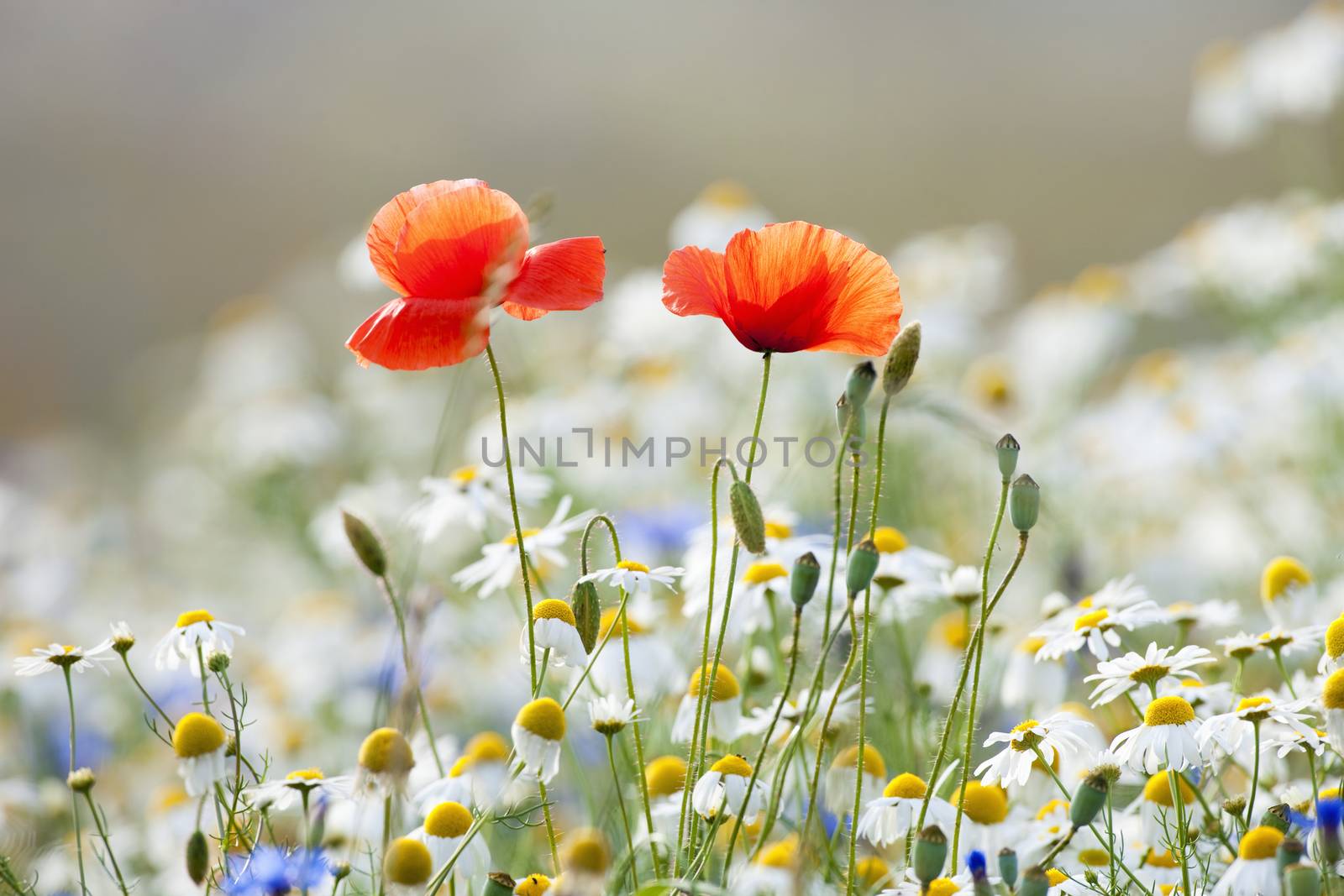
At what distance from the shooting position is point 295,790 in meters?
1.37

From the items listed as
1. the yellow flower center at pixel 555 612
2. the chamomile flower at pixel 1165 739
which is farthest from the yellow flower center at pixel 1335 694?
the yellow flower center at pixel 555 612

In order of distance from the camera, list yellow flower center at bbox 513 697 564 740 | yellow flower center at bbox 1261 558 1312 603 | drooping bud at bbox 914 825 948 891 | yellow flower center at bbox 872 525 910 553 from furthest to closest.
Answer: yellow flower center at bbox 872 525 910 553, yellow flower center at bbox 1261 558 1312 603, yellow flower center at bbox 513 697 564 740, drooping bud at bbox 914 825 948 891

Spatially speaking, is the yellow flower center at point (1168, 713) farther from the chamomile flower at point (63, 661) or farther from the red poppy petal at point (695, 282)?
the chamomile flower at point (63, 661)

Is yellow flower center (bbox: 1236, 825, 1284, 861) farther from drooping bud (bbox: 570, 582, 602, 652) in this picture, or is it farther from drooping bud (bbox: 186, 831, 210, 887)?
drooping bud (bbox: 186, 831, 210, 887)

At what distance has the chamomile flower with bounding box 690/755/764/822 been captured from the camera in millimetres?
1347

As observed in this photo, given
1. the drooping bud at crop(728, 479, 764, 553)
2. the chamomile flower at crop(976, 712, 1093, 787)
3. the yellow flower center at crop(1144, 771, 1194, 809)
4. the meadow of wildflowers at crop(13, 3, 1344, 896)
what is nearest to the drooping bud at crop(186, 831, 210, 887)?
the meadow of wildflowers at crop(13, 3, 1344, 896)

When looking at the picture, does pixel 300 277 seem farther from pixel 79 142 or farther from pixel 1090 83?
pixel 1090 83

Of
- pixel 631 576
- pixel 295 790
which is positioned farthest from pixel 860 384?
pixel 295 790

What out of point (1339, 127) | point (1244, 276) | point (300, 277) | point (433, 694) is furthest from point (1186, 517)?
point (1339, 127)

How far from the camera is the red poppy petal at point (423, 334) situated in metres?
1.23

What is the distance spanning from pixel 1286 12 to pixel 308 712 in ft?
42.1

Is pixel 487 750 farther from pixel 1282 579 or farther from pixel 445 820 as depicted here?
pixel 1282 579

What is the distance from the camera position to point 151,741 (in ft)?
10.9

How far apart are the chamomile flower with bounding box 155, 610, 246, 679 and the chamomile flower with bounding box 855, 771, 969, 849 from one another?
753mm
